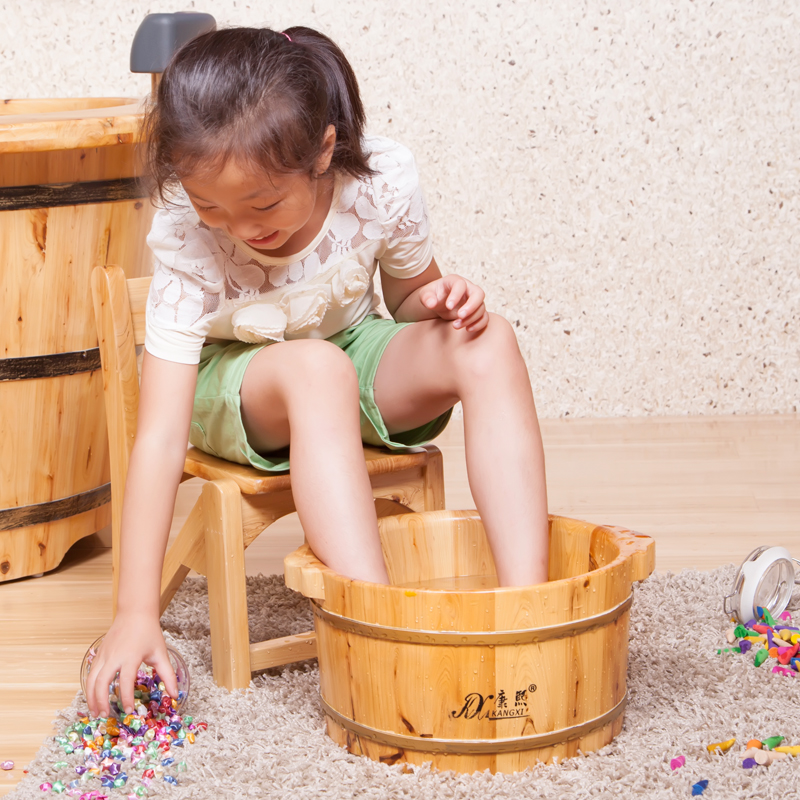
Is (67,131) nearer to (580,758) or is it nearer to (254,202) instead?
(254,202)

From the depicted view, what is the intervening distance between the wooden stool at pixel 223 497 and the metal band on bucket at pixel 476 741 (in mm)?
194

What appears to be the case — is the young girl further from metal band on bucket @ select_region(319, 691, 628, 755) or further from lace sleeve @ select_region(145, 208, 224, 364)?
metal band on bucket @ select_region(319, 691, 628, 755)

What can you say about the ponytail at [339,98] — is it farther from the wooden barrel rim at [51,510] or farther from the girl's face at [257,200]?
the wooden barrel rim at [51,510]

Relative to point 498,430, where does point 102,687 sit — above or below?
below

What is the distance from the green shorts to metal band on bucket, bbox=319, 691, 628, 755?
29cm

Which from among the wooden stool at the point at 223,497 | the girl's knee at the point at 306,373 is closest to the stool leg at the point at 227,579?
the wooden stool at the point at 223,497

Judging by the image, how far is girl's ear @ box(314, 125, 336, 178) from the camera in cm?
97


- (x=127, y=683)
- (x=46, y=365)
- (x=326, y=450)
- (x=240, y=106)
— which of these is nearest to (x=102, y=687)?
(x=127, y=683)

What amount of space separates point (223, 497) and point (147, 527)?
89mm

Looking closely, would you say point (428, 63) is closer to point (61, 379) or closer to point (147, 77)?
point (147, 77)

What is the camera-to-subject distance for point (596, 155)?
224cm

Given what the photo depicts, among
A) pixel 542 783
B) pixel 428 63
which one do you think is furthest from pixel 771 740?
pixel 428 63

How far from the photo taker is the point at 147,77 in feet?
7.20

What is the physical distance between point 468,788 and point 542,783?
59 mm
